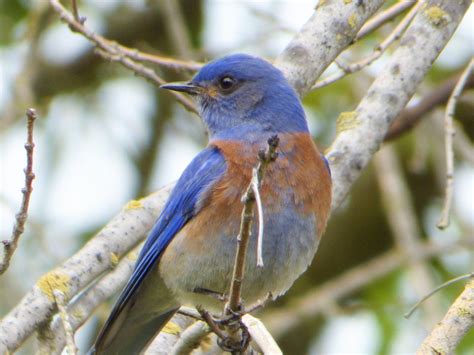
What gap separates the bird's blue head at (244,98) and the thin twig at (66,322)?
63.9 inches

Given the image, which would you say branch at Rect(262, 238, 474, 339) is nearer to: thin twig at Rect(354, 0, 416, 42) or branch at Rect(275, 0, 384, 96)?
thin twig at Rect(354, 0, 416, 42)

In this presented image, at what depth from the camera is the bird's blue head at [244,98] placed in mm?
5852

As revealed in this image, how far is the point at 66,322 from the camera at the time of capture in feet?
13.5

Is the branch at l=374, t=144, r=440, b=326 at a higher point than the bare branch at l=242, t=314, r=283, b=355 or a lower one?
higher

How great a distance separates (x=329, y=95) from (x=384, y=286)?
1.79 metres

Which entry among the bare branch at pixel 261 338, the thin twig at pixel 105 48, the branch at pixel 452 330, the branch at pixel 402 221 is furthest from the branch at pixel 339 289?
the branch at pixel 452 330

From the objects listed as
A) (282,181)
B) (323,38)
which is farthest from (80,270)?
(323,38)

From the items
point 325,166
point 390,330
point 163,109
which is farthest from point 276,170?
point 163,109

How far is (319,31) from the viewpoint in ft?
18.5

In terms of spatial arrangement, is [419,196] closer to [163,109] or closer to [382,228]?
[382,228]

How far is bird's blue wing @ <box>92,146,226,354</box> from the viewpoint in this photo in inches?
216

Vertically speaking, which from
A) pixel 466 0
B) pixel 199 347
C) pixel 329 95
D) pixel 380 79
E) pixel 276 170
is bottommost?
pixel 199 347

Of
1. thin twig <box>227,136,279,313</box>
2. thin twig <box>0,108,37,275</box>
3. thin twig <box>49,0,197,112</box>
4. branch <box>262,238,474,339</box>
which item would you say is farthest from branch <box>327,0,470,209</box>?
branch <box>262,238,474,339</box>

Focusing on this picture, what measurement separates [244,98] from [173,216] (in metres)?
0.99
